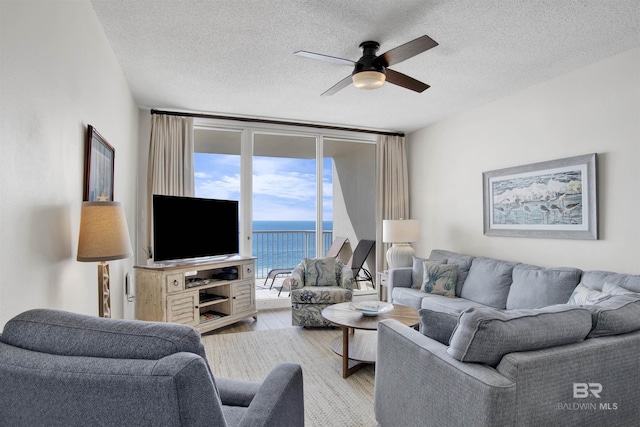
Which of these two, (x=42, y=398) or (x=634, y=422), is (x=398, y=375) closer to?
(x=634, y=422)

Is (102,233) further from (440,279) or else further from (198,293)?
(440,279)

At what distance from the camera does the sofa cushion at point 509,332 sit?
149 centimetres

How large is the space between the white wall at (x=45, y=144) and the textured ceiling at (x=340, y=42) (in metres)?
0.56

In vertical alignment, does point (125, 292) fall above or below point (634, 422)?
above

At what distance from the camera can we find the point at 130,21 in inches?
96.8

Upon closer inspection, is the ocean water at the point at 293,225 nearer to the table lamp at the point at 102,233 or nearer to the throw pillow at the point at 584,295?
the throw pillow at the point at 584,295

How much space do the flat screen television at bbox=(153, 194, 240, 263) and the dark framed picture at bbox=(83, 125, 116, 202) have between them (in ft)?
3.14

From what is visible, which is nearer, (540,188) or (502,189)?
(540,188)

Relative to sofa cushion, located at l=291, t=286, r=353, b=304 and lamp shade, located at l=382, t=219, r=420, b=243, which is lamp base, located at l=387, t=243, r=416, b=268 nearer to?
lamp shade, located at l=382, t=219, r=420, b=243

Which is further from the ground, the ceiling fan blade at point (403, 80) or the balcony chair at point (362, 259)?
the ceiling fan blade at point (403, 80)

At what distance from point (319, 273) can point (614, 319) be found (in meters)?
3.06

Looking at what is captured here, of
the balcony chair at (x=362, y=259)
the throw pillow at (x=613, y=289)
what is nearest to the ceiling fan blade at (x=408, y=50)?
the throw pillow at (x=613, y=289)

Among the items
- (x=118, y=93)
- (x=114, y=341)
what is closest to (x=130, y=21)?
(x=118, y=93)

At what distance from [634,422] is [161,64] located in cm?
396
